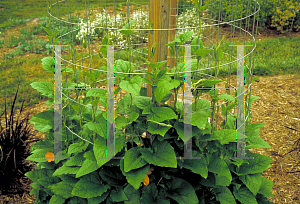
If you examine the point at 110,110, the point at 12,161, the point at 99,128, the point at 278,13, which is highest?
the point at 278,13

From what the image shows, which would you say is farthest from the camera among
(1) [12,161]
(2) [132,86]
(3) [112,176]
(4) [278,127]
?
(4) [278,127]

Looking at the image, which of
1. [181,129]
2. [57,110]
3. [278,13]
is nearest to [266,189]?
[181,129]

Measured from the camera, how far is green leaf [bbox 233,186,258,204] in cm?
186

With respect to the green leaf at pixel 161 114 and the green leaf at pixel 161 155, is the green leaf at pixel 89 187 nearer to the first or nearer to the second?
the green leaf at pixel 161 155

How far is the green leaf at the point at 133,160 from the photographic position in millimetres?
1580

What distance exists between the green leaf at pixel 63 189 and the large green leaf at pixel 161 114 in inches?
30.2

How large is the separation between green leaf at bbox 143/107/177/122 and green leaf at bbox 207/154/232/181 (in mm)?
450

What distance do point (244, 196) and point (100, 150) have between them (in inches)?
39.9

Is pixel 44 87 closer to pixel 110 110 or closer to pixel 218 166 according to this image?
pixel 110 110

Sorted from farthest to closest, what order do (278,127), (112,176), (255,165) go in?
(278,127), (255,165), (112,176)

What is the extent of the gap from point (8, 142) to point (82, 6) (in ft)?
22.2

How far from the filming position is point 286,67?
15.5ft

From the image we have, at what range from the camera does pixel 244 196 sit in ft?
6.17

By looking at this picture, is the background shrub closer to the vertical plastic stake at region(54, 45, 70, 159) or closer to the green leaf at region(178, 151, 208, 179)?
the vertical plastic stake at region(54, 45, 70, 159)
